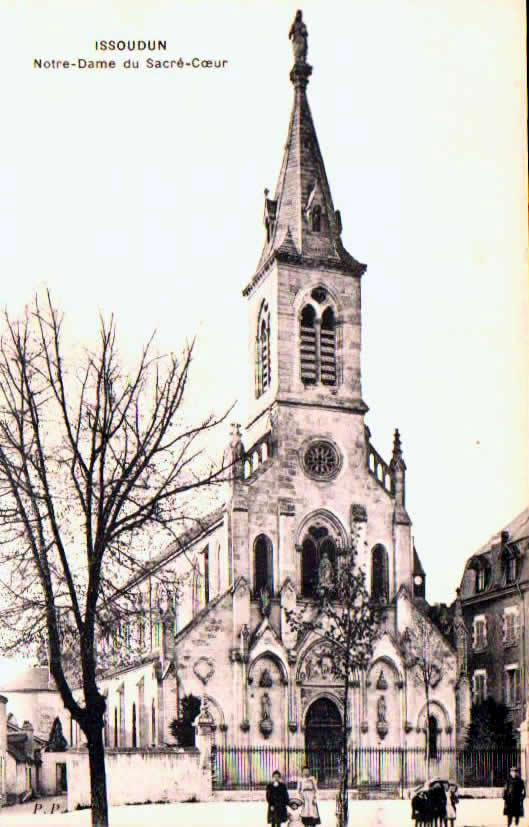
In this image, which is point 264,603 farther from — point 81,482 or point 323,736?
point 81,482

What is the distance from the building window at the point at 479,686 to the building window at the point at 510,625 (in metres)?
2.11

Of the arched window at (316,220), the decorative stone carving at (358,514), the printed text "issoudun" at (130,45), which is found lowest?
the decorative stone carving at (358,514)

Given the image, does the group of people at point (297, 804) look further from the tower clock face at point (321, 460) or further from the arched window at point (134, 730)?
the arched window at point (134, 730)

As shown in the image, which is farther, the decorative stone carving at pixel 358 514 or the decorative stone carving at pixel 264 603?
the decorative stone carving at pixel 358 514

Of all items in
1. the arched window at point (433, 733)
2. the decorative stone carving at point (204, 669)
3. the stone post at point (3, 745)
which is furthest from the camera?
the stone post at point (3, 745)

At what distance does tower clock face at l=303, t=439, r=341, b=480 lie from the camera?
43.3 meters

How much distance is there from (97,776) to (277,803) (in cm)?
360

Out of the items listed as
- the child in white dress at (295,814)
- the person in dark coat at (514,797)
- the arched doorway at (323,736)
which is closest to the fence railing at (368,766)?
the arched doorway at (323,736)

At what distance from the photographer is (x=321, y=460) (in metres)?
43.6

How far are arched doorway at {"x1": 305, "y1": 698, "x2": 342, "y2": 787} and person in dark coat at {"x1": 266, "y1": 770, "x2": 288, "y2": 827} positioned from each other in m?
17.1

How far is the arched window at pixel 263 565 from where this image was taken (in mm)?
41719

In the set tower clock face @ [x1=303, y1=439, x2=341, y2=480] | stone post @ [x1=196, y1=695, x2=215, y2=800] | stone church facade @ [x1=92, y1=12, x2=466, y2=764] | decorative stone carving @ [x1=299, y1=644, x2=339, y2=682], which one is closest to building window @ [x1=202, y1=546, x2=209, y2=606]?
stone church facade @ [x1=92, y1=12, x2=466, y2=764]

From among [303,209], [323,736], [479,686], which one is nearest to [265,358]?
[303,209]

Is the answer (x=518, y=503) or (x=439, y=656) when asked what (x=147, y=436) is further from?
(x=439, y=656)
